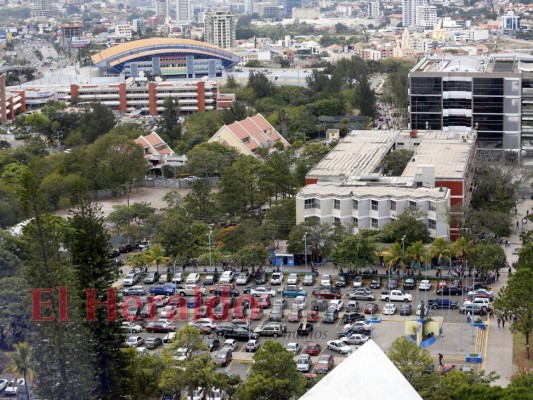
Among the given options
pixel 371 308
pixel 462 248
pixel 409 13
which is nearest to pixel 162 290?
pixel 371 308

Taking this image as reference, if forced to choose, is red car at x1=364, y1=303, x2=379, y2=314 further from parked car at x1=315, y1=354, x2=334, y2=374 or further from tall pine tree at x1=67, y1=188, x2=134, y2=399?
tall pine tree at x1=67, y1=188, x2=134, y2=399

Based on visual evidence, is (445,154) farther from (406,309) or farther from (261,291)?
(406,309)

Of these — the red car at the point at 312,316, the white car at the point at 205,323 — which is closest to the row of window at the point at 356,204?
the red car at the point at 312,316

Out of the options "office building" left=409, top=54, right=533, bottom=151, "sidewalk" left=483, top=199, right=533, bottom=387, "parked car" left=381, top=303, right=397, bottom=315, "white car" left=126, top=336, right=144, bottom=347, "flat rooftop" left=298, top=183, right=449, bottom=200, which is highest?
"office building" left=409, top=54, right=533, bottom=151

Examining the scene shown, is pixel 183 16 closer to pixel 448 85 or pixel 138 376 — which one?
pixel 448 85

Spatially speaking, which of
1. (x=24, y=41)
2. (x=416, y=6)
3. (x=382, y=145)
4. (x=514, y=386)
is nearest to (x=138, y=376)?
(x=514, y=386)

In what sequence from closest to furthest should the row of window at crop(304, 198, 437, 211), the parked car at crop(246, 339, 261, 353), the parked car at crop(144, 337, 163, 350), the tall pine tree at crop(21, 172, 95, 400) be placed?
the tall pine tree at crop(21, 172, 95, 400), the parked car at crop(246, 339, 261, 353), the parked car at crop(144, 337, 163, 350), the row of window at crop(304, 198, 437, 211)

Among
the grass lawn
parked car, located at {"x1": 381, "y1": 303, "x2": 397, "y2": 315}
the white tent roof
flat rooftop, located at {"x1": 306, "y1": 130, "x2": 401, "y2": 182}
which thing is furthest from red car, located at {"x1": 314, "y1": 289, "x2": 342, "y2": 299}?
the white tent roof
